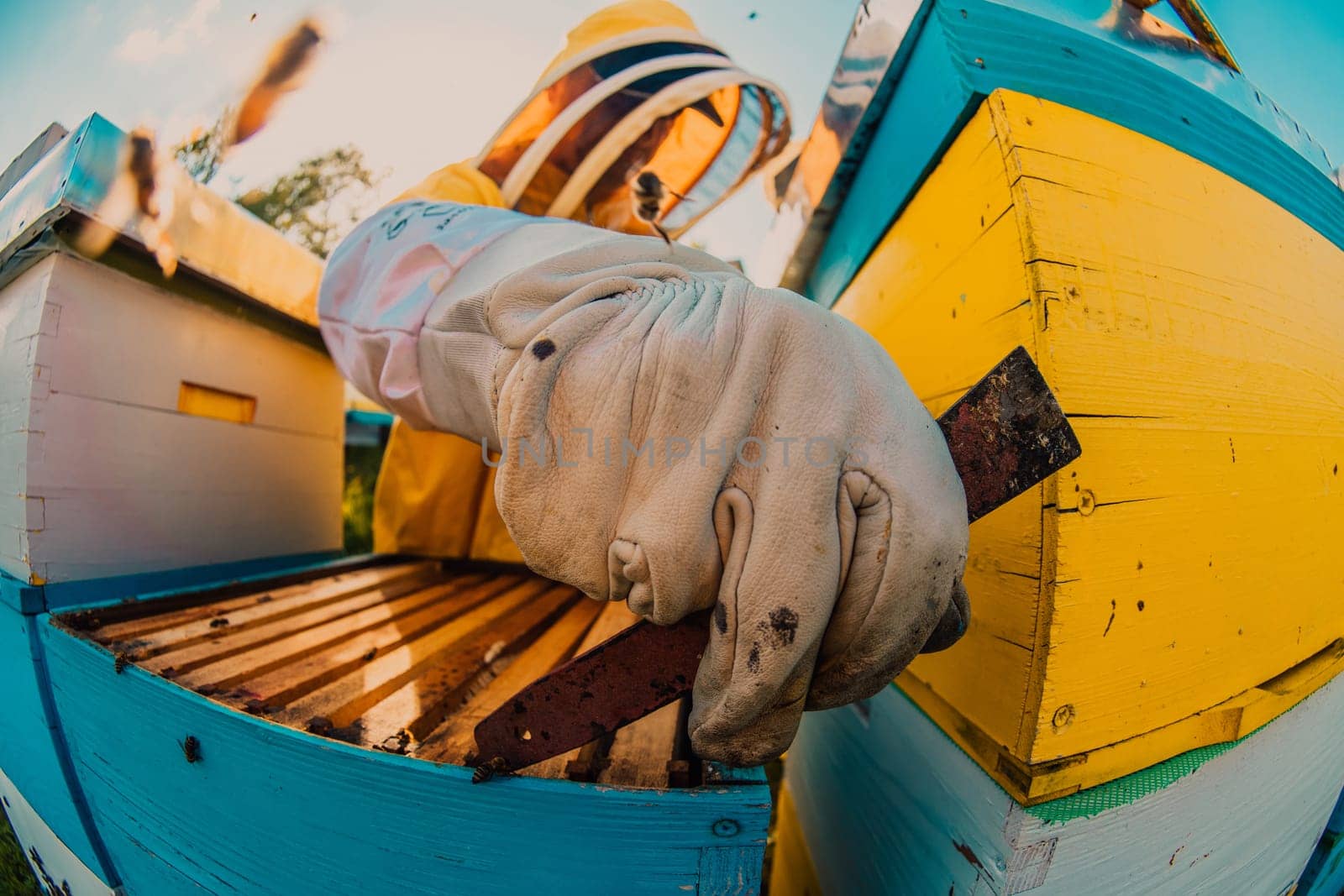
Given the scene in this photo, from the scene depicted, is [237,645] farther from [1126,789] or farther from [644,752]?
[1126,789]

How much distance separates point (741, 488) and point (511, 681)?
80cm

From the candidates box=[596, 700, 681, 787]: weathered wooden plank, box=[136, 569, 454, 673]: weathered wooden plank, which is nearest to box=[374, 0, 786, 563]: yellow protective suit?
box=[136, 569, 454, 673]: weathered wooden plank

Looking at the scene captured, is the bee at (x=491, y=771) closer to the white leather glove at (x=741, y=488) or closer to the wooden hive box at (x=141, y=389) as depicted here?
the white leather glove at (x=741, y=488)

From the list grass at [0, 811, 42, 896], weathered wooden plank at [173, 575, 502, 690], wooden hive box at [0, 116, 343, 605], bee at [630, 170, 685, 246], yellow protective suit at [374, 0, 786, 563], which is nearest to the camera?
bee at [630, 170, 685, 246]

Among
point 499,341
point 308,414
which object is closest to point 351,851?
point 499,341

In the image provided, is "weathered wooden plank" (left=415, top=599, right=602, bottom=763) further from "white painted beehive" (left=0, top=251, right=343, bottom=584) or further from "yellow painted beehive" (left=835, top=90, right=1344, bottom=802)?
"white painted beehive" (left=0, top=251, right=343, bottom=584)

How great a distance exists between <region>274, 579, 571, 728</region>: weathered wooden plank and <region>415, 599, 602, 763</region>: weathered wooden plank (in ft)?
0.38

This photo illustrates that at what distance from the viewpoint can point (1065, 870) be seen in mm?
655

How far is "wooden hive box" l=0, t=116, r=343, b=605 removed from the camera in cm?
121

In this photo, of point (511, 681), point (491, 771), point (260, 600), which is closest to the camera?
point (491, 771)

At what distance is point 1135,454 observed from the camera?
66 cm

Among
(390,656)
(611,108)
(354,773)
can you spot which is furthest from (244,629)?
(611,108)

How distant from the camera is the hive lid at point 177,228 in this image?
1179 mm

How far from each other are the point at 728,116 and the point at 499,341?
2190 millimetres
